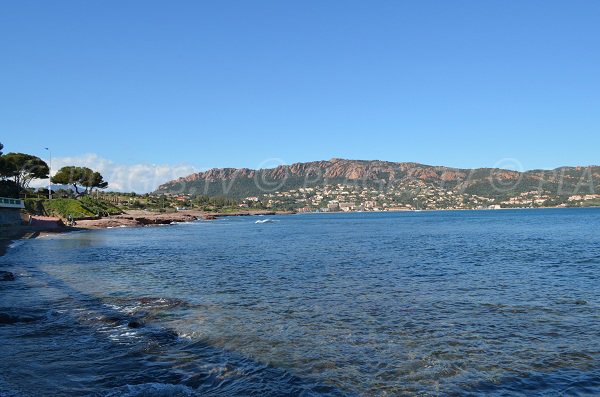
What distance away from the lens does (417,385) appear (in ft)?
34.7

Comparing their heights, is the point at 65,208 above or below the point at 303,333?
above

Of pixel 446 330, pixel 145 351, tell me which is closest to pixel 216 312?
pixel 145 351

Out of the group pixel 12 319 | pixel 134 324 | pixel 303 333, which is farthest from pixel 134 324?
pixel 303 333

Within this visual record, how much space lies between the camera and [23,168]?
4053 inches

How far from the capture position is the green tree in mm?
94375

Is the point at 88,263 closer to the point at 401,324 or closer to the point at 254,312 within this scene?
the point at 254,312

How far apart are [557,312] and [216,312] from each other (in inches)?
508

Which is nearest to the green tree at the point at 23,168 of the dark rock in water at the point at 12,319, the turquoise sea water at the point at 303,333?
the turquoise sea water at the point at 303,333

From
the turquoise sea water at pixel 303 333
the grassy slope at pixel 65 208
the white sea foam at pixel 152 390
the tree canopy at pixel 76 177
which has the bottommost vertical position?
the turquoise sea water at pixel 303 333

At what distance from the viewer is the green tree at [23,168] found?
3716 inches

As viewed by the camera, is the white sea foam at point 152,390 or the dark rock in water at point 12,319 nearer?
the white sea foam at point 152,390

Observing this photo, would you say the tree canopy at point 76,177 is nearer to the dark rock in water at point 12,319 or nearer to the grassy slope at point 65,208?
the grassy slope at point 65,208

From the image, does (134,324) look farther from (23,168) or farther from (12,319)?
(23,168)

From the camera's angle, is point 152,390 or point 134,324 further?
point 134,324
